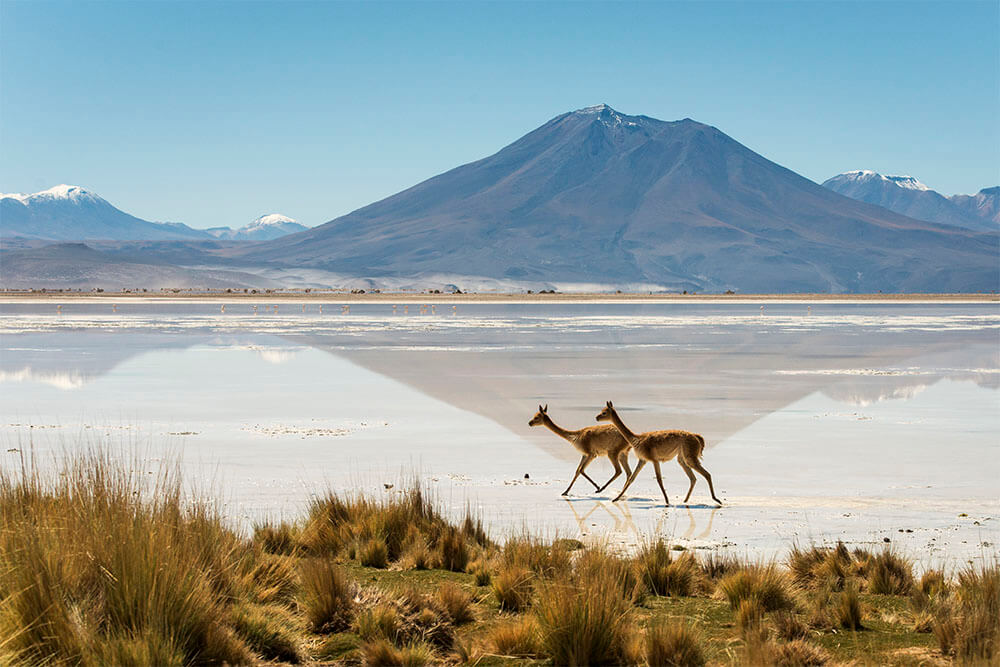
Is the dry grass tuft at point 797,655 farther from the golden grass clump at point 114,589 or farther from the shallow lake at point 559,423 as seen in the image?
the golden grass clump at point 114,589

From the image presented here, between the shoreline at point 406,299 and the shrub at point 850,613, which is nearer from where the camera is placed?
the shrub at point 850,613

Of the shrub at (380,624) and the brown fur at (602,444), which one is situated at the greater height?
the brown fur at (602,444)

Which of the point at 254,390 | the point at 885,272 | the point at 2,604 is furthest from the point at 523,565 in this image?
the point at 885,272

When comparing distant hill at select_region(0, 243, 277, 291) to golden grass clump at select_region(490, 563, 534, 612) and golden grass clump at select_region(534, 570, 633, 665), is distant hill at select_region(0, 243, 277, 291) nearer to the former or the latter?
golden grass clump at select_region(490, 563, 534, 612)

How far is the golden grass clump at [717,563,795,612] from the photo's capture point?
6418 mm

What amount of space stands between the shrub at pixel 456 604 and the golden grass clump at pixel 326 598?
0.51 meters

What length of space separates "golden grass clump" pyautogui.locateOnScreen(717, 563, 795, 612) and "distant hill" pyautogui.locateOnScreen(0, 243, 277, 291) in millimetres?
151619

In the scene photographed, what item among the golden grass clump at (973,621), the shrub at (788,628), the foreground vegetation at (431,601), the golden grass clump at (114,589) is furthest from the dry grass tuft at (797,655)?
the golden grass clump at (114,589)

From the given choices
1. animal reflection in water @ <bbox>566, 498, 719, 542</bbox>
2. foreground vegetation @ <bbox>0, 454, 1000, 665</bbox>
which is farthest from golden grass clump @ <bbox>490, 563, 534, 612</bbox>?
animal reflection in water @ <bbox>566, 498, 719, 542</bbox>

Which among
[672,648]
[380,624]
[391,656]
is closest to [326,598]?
[380,624]

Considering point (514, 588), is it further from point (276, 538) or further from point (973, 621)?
point (973, 621)

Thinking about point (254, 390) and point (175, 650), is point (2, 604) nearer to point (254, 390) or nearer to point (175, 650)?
point (175, 650)

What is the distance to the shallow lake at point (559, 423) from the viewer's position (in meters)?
9.08

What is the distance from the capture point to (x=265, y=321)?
46312 mm
